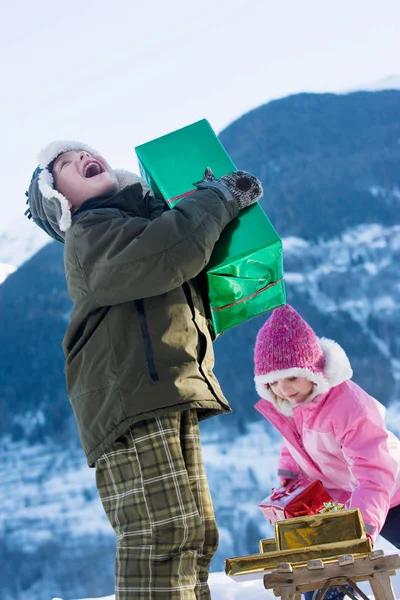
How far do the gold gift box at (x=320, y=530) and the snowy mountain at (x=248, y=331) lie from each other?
211 centimetres

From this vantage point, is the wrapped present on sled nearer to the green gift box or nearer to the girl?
the girl

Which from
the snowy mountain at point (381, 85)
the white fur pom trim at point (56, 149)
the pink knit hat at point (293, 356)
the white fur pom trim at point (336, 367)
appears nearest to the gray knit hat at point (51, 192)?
the white fur pom trim at point (56, 149)

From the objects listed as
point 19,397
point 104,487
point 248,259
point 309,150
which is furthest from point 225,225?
point 309,150

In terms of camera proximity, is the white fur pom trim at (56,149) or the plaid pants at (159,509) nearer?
the plaid pants at (159,509)

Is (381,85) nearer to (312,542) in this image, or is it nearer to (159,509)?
(312,542)

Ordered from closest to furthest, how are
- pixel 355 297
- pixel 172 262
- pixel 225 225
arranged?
pixel 172 262
pixel 225 225
pixel 355 297

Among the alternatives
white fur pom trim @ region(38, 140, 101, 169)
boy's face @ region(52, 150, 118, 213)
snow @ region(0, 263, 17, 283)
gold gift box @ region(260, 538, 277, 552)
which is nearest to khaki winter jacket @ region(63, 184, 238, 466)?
boy's face @ region(52, 150, 118, 213)

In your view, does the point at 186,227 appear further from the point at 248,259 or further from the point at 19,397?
the point at 19,397

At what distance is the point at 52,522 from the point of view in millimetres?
3752

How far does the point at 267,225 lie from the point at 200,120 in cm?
33

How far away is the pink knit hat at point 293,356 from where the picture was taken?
1.94 meters

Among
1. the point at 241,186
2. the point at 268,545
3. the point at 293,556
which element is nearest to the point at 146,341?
the point at 241,186

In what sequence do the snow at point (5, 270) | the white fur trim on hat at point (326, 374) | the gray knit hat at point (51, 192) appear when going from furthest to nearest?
1. the snow at point (5, 270)
2. the white fur trim on hat at point (326, 374)
3. the gray knit hat at point (51, 192)

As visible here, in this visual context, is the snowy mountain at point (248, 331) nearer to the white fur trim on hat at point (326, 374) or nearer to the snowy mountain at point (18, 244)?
the snowy mountain at point (18, 244)
